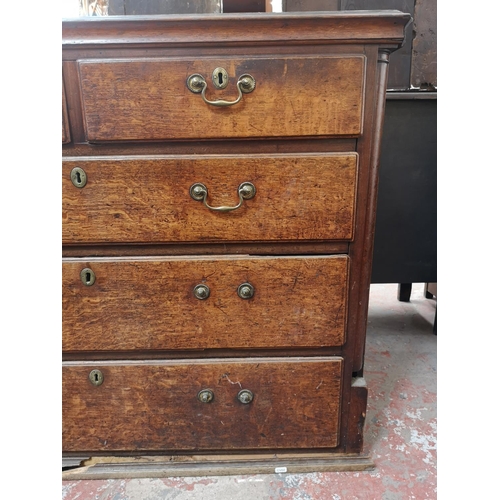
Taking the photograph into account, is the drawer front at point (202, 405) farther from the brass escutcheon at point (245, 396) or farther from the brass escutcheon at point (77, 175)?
the brass escutcheon at point (77, 175)

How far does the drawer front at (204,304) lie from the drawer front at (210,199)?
0.06 meters

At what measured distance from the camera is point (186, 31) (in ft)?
2.39

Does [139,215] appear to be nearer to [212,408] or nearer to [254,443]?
[212,408]

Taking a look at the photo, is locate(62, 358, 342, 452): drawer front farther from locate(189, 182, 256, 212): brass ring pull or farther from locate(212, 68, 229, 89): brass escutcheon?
locate(212, 68, 229, 89): brass escutcheon

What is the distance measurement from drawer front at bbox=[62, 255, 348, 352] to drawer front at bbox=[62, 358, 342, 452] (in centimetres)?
7

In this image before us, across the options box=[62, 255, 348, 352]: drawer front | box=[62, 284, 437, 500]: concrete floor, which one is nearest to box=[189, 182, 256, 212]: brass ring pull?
box=[62, 255, 348, 352]: drawer front

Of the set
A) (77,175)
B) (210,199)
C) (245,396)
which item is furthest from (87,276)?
(245,396)

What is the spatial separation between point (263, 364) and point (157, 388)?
0.27 meters

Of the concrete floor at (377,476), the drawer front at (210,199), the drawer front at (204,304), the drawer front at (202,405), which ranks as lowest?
the concrete floor at (377,476)

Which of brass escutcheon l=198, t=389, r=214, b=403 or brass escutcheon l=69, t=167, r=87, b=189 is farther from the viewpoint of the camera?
brass escutcheon l=198, t=389, r=214, b=403

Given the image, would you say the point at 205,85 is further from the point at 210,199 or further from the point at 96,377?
the point at 96,377

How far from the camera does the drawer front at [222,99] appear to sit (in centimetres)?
75

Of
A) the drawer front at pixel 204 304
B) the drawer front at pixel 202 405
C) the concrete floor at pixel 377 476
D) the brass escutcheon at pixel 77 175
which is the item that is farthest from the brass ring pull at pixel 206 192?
the concrete floor at pixel 377 476

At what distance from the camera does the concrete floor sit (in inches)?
35.5
